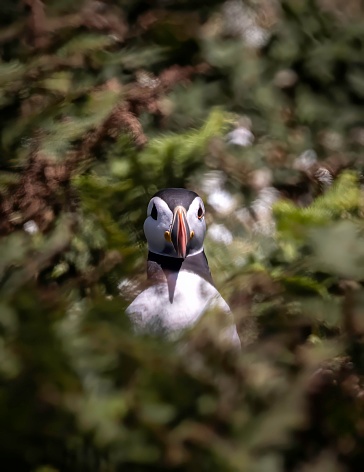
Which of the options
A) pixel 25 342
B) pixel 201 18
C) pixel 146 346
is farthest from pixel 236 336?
pixel 201 18

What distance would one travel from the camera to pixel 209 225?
12.3 feet

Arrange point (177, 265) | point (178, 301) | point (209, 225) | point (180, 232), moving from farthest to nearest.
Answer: point (209, 225) → point (177, 265) → point (180, 232) → point (178, 301)

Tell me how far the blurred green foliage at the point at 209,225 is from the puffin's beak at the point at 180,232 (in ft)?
0.65

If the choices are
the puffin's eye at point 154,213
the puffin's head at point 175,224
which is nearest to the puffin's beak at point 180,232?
the puffin's head at point 175,224

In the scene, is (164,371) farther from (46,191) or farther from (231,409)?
(46,191)

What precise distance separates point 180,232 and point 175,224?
1.2 inches

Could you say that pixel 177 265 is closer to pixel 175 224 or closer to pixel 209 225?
pixel 175 224

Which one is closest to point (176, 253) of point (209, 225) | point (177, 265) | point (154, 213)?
point (177, 265)

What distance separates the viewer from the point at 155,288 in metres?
2.71

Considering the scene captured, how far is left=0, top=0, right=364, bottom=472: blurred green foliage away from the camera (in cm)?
118

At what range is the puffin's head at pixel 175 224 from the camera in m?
2.81

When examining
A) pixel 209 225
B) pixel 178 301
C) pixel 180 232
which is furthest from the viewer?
pixel 209 225

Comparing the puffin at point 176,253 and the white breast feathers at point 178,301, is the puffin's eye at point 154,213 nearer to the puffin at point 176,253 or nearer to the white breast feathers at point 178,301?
the puffin at point 176,253

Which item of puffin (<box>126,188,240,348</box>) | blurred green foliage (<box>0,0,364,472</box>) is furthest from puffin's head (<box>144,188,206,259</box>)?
blurred green foliage (<box>0,0,364,472</box>)
